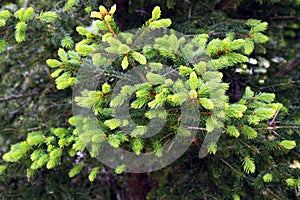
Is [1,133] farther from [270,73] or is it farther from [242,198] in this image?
[270,73]

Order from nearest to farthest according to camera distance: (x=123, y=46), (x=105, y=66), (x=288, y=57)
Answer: (x=123, y=46)
(x=105, y=66)
(x=288, y=57)

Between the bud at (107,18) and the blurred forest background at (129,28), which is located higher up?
the bud at (107,18)

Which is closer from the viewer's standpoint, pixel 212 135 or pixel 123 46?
pixel 123 46

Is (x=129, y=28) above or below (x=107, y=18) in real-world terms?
below

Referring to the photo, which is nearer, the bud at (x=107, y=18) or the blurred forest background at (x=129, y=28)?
the bud at (x=107, y=18)

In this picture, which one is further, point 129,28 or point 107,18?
point 129,28

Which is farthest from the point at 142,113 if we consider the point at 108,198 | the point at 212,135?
the point at 108,198

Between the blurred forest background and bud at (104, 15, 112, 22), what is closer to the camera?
bud at (104, 15, 112, 22)

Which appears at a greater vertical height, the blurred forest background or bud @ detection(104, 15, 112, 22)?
bud @ detection(104, 15, 112, 22)
